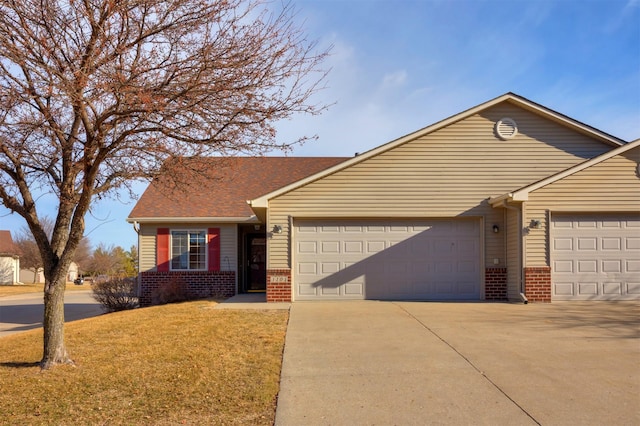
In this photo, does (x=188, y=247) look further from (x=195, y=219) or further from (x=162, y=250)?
(x=195, y=219)

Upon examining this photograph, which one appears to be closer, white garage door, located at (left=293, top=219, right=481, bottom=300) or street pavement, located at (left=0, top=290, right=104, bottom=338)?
white garage door, located at (left=293, top=219, right=481, bottom=300)

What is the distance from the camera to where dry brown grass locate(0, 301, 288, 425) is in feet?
17.9

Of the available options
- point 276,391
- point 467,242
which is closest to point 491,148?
point 467,242

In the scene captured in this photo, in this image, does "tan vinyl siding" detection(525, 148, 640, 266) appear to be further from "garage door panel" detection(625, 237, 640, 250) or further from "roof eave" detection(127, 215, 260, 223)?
"roof eave" detection(127, 215, 260, 223)

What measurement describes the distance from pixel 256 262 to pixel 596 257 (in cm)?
1091

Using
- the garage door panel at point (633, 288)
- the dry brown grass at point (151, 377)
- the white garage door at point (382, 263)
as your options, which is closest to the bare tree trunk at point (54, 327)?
the dry brown grass at point (151, 377)

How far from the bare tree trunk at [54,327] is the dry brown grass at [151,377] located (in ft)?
0.64

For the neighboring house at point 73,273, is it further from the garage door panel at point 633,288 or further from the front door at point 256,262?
the garage door panel at point 633,288

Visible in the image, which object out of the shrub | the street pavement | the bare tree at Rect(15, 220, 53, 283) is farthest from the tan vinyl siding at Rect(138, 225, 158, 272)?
the bare tree at Rect(15, 220, 53, 283)

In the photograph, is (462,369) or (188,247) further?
(188,247)

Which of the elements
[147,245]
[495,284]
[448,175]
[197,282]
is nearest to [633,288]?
[495,284]

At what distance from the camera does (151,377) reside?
6645 millimetres

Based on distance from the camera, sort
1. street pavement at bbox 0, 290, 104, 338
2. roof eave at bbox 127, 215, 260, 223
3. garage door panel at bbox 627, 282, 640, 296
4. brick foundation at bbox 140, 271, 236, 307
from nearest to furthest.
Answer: garage door panel at bbox 627, 282, 640, 296 < street pavement at bbox 0, 290, 104, 338 < roof eave at bbox 127, 215, 260, 223 < brick foundation at bbox 140, 271, 236, 307

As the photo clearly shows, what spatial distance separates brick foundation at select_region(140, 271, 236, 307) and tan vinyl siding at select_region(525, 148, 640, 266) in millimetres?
9340
